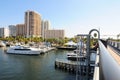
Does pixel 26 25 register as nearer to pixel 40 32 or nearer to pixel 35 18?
pixel 35 18

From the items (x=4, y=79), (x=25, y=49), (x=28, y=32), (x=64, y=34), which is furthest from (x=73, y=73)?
(x=64, y=34)

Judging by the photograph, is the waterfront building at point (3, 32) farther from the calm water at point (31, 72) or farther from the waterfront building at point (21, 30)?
the calm water at point (31, 72)

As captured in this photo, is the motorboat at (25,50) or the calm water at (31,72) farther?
the motorboat at (25,50)

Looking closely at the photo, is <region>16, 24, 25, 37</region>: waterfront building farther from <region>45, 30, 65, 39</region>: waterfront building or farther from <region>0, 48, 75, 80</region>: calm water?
<region>0, 48, 75, 80</region>: calm water

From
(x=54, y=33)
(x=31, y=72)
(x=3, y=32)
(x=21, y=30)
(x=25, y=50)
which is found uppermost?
(x=21, y=30)

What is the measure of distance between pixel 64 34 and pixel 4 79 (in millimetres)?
150858

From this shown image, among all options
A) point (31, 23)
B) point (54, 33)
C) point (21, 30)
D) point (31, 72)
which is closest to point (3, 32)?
point (21, 30)

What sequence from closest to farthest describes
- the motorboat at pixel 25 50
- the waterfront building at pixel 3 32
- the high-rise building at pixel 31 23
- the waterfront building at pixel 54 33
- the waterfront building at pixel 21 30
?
the motorboat at pixel 25 50 < the high-rise building at pixel 31 23 < the waterfront building at pixel 21 30 < the waterfront building at pixel 54 33 < the waterfront building at pixel 3 32

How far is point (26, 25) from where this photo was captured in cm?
14500

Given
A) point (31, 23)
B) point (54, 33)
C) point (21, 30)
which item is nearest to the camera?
point (31, 23)

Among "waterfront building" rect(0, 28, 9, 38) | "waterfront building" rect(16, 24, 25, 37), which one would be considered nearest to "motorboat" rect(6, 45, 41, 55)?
"waterfront building" rect(16, 24, 25, 37)

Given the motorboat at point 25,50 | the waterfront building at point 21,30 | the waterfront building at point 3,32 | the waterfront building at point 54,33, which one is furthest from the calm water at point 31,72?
the waterfront building at point 3,32

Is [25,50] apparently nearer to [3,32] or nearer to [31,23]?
[31,23]

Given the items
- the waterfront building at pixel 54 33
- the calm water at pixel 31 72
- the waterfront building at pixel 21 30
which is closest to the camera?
the calm water at pixel 31 72
